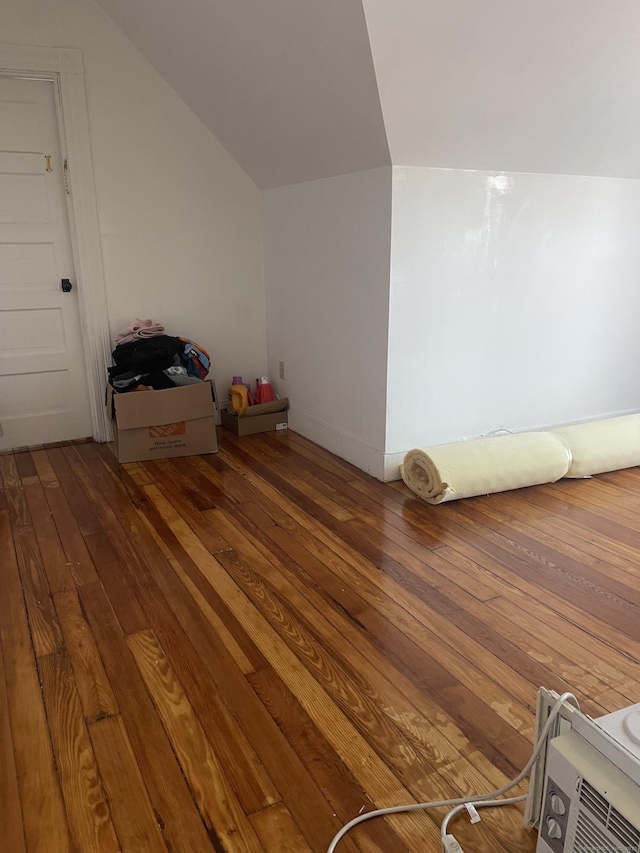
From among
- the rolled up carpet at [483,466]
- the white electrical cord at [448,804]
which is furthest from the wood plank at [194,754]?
the rolled up carpet at [483,466]

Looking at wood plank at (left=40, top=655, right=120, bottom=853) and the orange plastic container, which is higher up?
the orange plastic container

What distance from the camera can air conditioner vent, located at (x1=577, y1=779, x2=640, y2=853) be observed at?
891mm

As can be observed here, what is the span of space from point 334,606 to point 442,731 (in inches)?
23.8

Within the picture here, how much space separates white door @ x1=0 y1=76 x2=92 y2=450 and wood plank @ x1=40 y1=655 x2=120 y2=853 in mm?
2122

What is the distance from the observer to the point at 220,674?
68.6 inches

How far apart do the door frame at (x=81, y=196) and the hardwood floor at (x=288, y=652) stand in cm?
83

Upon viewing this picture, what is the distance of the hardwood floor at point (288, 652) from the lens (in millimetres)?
1342

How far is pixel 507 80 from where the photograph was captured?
2.43 meters

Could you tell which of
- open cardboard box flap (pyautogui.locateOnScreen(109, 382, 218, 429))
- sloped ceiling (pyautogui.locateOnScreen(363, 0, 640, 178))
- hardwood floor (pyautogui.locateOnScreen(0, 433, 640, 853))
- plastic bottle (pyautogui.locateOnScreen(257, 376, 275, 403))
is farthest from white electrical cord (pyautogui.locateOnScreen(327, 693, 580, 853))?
plastic bottle (pyautogui.locateOnScreen(257, 376, 275, 403))

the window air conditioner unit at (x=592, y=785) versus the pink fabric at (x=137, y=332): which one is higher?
the pink fabric at (x=137, y=332)

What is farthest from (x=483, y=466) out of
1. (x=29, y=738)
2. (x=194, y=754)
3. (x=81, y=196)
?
(x=81, y=196)

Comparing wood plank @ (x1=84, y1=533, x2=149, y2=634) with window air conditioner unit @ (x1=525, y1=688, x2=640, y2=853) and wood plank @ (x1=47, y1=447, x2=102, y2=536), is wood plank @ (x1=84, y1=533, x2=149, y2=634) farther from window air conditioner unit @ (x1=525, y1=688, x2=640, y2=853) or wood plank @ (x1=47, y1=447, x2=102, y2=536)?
window air conditioner unit @ (x1=525, y1=688, x2=640, y2=853)

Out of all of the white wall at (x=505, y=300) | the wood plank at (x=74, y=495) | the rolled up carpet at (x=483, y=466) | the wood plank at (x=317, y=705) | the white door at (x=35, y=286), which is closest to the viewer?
the wood plank at (x=317, y=705)

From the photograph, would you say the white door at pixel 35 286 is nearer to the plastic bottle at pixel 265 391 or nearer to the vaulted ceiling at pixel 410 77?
the vaulted ceiling at pixel 410 77
